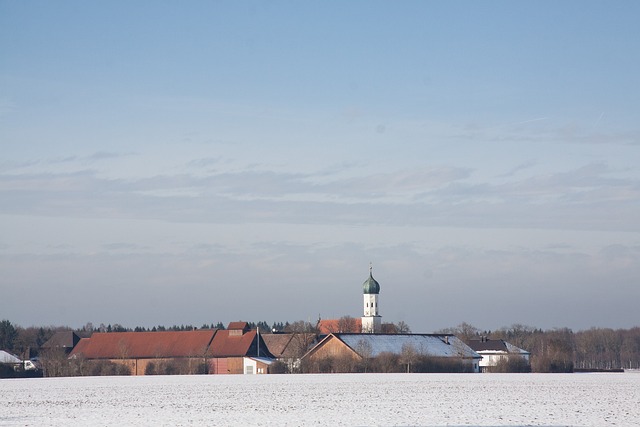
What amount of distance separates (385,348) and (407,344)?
3115mm

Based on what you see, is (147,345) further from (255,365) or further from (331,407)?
(331,407)

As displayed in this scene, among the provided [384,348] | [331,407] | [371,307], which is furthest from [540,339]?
[331,407]

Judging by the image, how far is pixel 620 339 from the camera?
18800 centimetres

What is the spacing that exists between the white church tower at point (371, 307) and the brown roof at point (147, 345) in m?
38.5

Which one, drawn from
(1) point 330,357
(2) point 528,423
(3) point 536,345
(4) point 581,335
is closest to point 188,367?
(1) point 330,357

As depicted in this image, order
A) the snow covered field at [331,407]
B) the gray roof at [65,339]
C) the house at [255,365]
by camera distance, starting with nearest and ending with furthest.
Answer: the snow covered field at [331,407], the house at [255,365], the gray roof at [65,339]

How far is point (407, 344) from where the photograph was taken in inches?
3615

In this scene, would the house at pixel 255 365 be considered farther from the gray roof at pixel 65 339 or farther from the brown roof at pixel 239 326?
the gray roof at pixel 65 339

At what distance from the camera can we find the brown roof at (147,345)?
10369cm

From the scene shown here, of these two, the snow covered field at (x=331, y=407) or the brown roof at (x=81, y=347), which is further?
the brown roof at (x=81, y=347)

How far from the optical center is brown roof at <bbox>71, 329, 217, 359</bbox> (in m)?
104

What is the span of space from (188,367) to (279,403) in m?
52.6

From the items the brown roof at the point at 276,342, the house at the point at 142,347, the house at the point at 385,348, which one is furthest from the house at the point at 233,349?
the house at the point at 385,348

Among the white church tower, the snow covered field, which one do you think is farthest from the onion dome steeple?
the snow covered field
